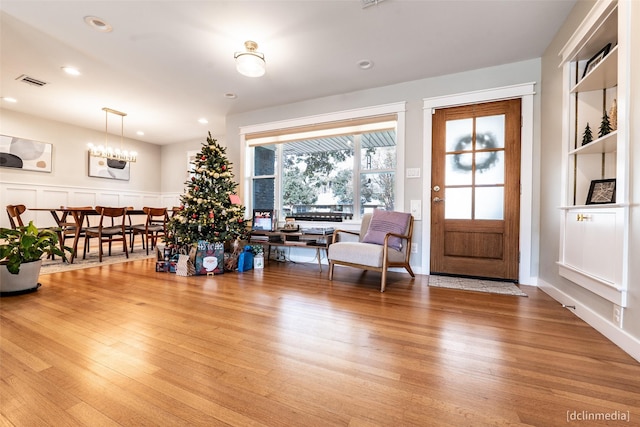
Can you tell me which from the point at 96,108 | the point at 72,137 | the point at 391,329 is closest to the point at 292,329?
the point at 391,329

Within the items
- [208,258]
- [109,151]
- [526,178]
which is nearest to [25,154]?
[109,151]

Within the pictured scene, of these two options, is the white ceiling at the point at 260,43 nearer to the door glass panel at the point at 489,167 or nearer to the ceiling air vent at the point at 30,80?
the ceiling air vent at the point at 30,80

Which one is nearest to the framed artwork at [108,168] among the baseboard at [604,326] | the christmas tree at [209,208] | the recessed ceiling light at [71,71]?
the recessed ceiling light at [71,71]

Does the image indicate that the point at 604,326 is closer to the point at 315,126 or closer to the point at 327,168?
the point at 327,168

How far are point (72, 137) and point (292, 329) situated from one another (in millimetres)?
6950

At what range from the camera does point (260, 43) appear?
2.65m

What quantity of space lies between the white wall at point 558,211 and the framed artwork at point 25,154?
8.11 m

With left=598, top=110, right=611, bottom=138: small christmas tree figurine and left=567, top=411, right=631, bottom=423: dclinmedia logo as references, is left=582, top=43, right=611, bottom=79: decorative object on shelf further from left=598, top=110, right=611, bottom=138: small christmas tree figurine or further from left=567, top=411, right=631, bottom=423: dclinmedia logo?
left=567, top=411, right=631, bottom=423: dclinmedia logo

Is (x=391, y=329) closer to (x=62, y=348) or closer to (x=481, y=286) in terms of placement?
(x=481, y=286)

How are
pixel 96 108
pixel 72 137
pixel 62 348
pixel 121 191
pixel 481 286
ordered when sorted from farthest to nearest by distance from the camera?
pixel 121 191 → pixel 72 137 → pixel 96 108 → pixel 481 286 → pixel 62 348

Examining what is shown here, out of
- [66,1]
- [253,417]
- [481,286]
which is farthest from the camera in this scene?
[481,286]

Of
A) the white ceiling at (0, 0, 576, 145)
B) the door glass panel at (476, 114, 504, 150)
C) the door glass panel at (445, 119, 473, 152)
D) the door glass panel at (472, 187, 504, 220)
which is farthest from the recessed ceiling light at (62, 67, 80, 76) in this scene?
the door glass panel at (472, 187, 504, 220)

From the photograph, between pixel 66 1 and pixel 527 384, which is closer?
pixel 527 384

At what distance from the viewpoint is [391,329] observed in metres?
1.70
